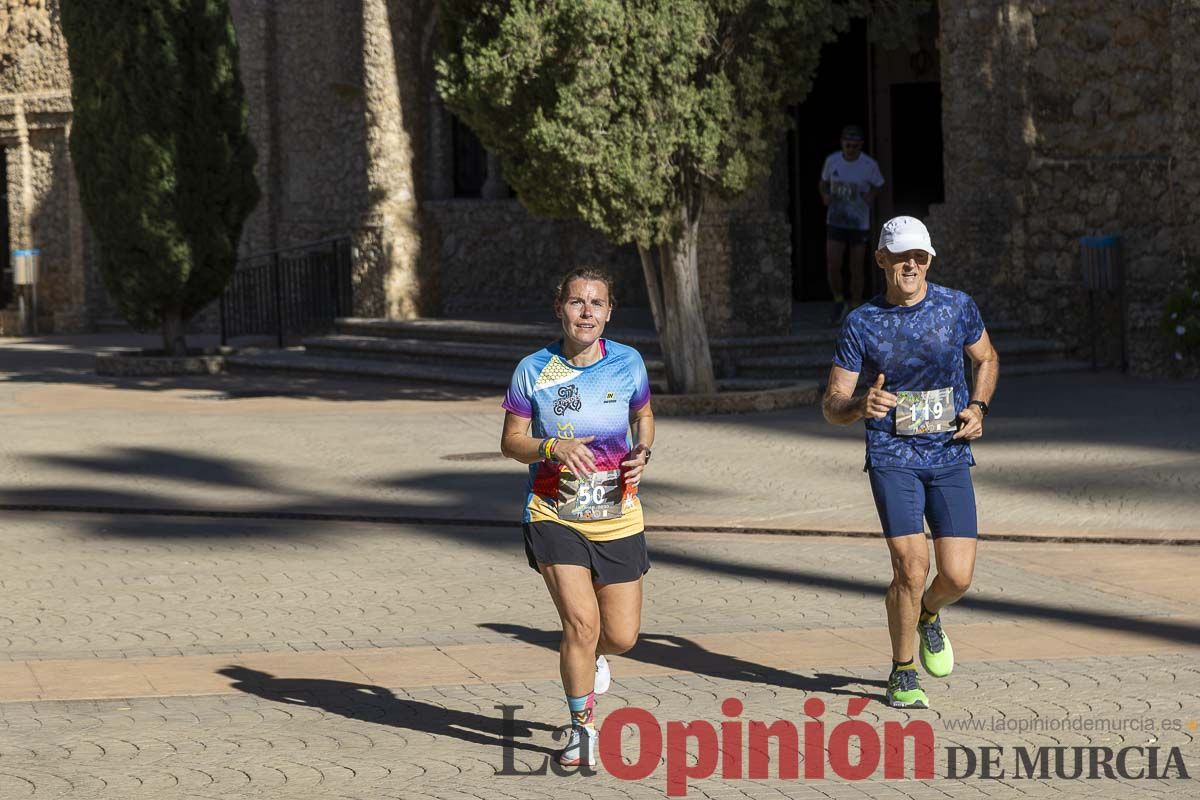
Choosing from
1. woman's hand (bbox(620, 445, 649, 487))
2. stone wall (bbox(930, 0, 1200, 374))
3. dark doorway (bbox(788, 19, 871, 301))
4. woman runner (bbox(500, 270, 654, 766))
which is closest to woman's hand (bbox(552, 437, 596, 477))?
woman runner (bbox(500, 270, 654, 766))

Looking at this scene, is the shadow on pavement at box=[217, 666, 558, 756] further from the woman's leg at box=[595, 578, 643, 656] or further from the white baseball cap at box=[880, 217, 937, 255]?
the white baseball cap at box=[880, 217, 937, 255]

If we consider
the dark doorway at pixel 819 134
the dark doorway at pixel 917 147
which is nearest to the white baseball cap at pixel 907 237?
the dark doorway at pixel 819 134

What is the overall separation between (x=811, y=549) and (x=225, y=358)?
14221mm

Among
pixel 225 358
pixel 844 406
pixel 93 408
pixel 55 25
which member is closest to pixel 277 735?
pixel 844 406

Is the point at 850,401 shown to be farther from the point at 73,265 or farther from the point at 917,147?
the point at 73,265

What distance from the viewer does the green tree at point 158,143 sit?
870 inches

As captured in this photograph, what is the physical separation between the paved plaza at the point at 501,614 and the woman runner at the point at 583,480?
1.36 feet

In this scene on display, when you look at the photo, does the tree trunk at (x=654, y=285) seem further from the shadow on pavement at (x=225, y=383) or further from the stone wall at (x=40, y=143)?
the stone wall at (x=40, y=143)

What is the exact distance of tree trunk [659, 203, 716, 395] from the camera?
17.1 m

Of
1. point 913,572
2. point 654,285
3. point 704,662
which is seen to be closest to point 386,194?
point 654,285

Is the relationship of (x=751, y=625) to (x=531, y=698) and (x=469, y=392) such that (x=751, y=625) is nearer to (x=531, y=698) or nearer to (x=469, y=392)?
(x=531, y=698)

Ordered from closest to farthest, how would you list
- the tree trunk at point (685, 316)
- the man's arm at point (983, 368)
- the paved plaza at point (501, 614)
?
the paved plaza at point (501, 614) < the man's arm at point (983, 368) < the tree trunk at point (685, 316)

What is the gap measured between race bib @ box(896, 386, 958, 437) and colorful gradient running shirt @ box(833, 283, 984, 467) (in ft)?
0.07

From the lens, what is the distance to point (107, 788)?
6184 mm
